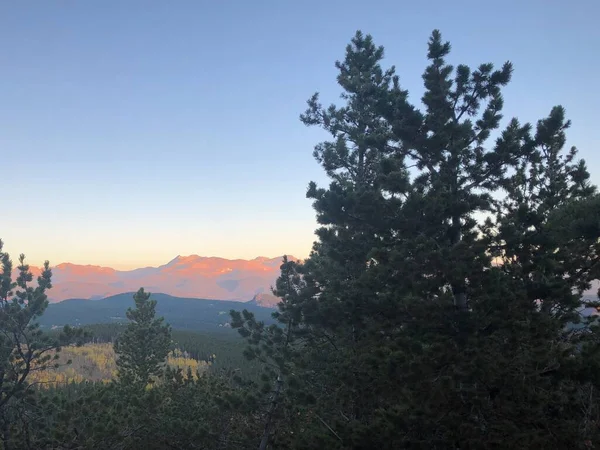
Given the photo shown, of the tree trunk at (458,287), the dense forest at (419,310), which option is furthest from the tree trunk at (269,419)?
the tree trunk at (458,287)

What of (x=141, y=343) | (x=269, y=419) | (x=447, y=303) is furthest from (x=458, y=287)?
(x=141, y=343)

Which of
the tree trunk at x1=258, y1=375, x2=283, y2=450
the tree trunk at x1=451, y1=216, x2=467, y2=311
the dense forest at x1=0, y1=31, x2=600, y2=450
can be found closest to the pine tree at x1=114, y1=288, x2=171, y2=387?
the dense forest at x1=0, y1=31, x2=600, y2=450

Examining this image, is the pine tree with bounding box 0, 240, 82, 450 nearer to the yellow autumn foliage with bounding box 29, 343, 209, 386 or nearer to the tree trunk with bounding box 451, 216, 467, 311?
the tree trunk with bounding box 451, 216, 467, 311

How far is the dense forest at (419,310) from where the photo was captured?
8336 millimetres

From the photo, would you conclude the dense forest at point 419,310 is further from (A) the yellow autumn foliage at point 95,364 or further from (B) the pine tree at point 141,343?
(A) the yellow autumn foliage at point 95,364

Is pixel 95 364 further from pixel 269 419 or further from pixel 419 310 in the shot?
pixel 419 310

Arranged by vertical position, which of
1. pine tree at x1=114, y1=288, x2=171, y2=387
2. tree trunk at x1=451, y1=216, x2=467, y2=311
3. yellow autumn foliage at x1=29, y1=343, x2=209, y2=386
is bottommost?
yellow autumn foliage at x1=29, y1=343, x2=209, y2=386

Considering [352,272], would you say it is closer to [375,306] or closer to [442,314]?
[375,306]

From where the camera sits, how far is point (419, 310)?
9609 millimetres

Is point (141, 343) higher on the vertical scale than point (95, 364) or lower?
higher

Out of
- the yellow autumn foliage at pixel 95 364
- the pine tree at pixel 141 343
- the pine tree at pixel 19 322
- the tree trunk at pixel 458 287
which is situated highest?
the tree trunk at pixel 458 287

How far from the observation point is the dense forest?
8336mm

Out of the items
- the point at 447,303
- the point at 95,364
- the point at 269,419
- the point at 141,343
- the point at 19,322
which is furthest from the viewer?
the point at 95,364

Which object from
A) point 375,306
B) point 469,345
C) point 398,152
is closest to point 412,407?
point 469,345
